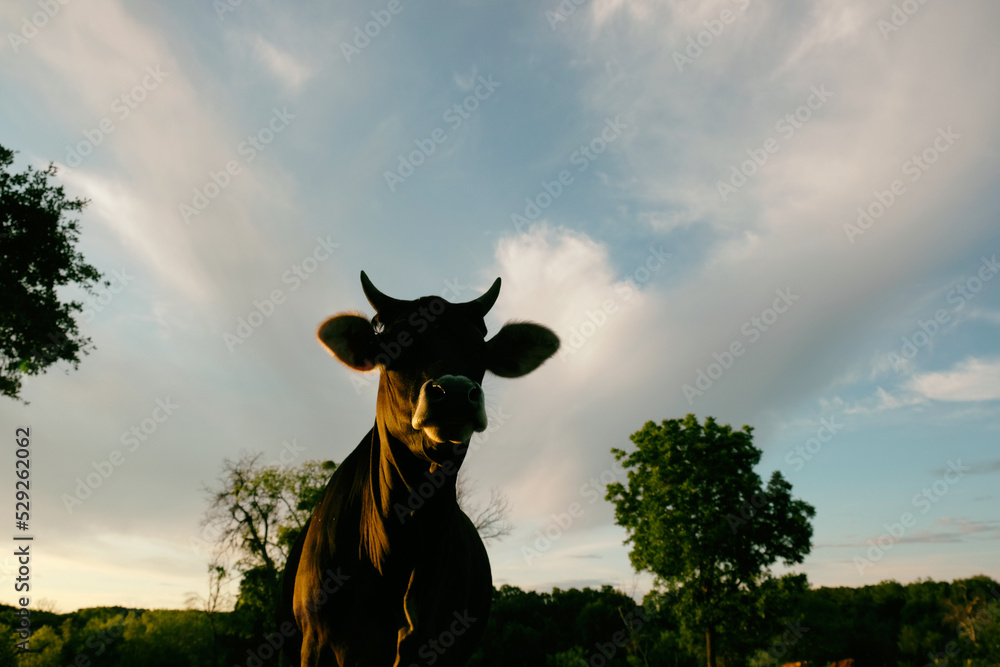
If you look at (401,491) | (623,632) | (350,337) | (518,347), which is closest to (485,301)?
(518,347)

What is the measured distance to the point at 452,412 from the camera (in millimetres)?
2889

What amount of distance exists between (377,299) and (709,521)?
25720 millimetres

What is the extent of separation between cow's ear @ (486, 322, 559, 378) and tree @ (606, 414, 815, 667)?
24.3 m

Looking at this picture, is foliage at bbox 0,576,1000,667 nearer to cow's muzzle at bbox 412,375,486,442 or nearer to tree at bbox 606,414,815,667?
tree at bbox 606,414,815,667

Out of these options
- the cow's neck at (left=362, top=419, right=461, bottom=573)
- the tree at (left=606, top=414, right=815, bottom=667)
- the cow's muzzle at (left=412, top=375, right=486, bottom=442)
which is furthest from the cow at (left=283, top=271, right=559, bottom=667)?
the tree at (left=606, top=414, right=815, bottom=667)

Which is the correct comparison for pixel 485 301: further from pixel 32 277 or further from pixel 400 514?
pixel 32 277

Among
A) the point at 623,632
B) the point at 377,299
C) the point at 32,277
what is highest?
the point at 32,277

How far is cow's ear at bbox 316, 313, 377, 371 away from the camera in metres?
4.05

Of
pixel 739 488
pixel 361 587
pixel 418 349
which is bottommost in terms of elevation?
pixel 361 587

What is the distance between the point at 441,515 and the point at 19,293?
56.6 ft

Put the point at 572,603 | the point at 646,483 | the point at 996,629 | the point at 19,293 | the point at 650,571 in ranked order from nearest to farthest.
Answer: the point at 19,293 → the point at 650,571 → the point at 646,483 → the point at 996,629 → the point at 572,603

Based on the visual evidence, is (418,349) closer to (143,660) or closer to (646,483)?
(646,483)

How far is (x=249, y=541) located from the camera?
29.6m

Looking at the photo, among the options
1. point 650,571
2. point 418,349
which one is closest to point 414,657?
point 418,349
